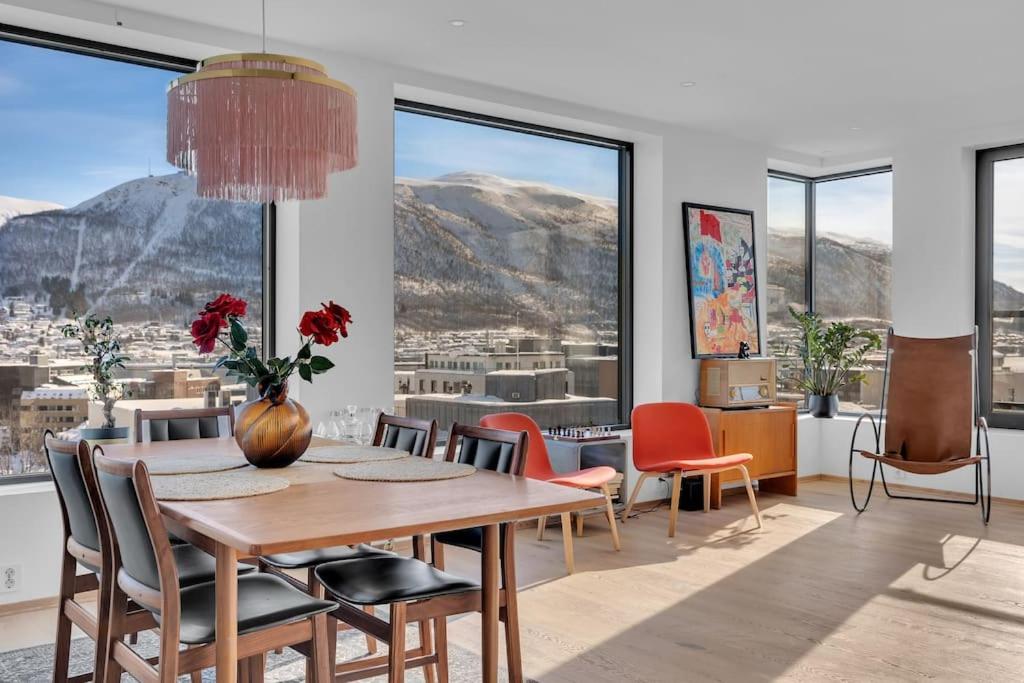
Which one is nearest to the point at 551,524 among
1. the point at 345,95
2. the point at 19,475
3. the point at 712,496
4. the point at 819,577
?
the point at 712,496

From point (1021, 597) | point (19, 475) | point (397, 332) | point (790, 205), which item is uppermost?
point (790, 205)

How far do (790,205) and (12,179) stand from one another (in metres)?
6.21

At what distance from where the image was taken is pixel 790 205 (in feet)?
27.0

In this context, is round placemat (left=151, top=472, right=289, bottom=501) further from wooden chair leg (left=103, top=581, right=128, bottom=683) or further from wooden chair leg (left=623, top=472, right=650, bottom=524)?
wooden chair leg (left=623, top=472, right=650, bottom=524)

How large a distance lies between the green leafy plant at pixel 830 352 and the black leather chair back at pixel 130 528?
633cm

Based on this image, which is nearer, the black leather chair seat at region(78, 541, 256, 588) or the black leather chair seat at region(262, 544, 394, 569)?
the black leather chair seat at region(78, 541, 256, 588)

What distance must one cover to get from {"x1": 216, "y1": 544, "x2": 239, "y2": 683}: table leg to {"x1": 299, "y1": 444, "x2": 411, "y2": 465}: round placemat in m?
1.03

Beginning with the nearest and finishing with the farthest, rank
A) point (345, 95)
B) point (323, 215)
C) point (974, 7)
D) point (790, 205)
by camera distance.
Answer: point (345, 95)
point (974, 7)
point (323, 215)
point (790, 205)

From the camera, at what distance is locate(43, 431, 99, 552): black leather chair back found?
2686 millimetres

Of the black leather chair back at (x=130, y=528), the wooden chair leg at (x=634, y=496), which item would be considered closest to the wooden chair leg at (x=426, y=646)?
the black leather chair back at (x=130, y=528)

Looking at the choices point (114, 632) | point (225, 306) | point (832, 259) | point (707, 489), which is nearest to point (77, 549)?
point (114, 632)

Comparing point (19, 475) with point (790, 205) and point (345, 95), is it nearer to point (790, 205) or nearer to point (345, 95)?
point (345, 95)

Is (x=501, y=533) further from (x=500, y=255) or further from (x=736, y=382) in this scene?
(x=736, y=382)

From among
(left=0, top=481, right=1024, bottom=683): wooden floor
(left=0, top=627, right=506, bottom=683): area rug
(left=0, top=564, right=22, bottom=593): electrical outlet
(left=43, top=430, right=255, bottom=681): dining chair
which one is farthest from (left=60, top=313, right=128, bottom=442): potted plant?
(left=43, top=430, right=255, bottom=681): dining chair
